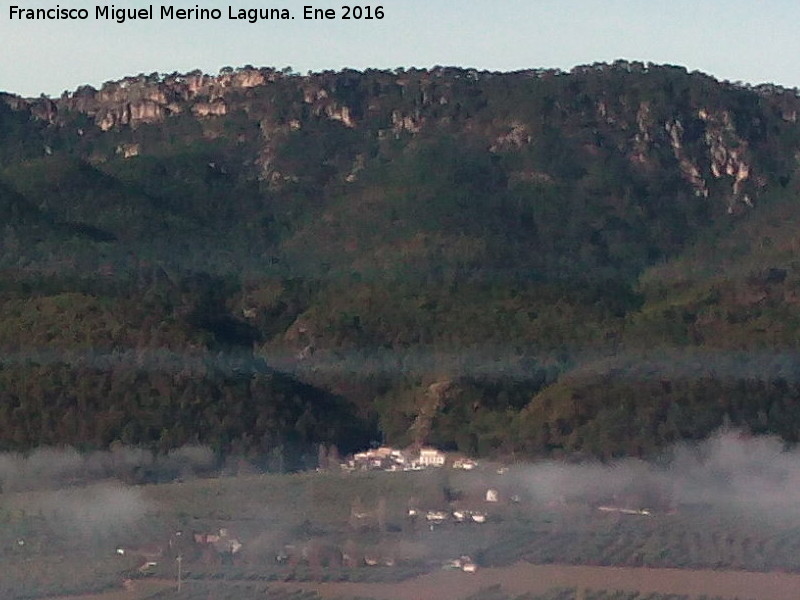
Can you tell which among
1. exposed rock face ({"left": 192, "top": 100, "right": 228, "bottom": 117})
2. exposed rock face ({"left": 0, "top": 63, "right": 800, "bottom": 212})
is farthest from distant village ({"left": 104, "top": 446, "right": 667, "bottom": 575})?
exposed rock face ({"left": 192, "top": 100, "right": 228, "bottom": 117})

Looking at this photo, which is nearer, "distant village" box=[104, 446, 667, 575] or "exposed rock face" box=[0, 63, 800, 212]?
"distant village" box=[104, 446, 667, 575]

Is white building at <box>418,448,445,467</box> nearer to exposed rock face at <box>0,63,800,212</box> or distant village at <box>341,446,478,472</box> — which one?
distant village at <box>341,446,478,472</box>

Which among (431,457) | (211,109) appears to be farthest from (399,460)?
(211,109)

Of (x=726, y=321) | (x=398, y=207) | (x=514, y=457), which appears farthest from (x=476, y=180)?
(x=514, y=457)

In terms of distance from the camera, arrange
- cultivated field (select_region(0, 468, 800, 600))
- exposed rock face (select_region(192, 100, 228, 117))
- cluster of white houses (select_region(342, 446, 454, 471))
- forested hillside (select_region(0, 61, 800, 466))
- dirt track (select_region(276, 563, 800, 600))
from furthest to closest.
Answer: exposed rock face (select_region(192, 100, 228, 117)), forested hillside (select_region(0, 61, 800, 466)), cluster of white houses (select_region(342, 446, 454, 471)), cultivated field (select_region(0, 468, 800, 600)), dirt track (select_region(276, 563, 800, 600))

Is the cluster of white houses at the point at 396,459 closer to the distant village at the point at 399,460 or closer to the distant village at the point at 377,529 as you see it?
the distant village at the point at 399,460

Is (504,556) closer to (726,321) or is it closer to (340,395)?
(340,395)

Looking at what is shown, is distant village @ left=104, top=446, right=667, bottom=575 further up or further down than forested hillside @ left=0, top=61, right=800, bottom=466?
further down
